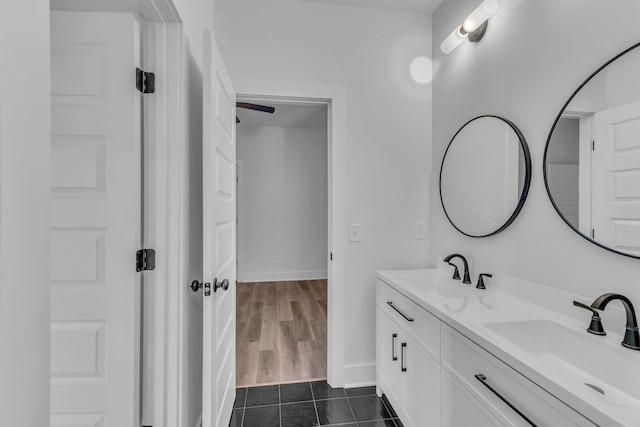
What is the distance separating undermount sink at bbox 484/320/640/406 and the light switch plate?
1.11 meters

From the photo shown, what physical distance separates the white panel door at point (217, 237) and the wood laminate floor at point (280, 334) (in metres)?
0.51

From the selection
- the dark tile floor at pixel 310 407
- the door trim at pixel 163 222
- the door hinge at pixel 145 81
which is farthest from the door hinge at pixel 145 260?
the dark tile floor at pixel 310 407

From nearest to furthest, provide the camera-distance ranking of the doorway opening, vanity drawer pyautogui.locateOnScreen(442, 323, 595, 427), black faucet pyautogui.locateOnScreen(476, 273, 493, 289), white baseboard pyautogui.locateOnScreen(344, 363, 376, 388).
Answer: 1. vanity drawer pyautogui.locateOnScreen(442, 323, 595, 427)
2. black faucet pyautogui.locateOnScreen(476, 273, 493, 289)
3. white baseboard pyautogui.locateOnScreen(344, 363, 376, 388)
4. the doorway opening

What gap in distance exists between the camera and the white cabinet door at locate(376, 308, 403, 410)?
1839 mm

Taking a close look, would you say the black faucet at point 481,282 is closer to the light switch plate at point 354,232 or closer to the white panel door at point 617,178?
the white panel door at point 617,178

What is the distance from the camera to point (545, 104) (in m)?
1.43

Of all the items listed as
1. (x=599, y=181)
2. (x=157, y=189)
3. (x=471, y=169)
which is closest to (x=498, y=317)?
(x=599, y=181)

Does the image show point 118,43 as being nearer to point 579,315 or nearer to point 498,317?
point 498,317

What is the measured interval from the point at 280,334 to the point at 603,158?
9.24 feet

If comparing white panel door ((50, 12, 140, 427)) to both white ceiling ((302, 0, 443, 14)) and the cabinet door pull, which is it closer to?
the cabinet door pull

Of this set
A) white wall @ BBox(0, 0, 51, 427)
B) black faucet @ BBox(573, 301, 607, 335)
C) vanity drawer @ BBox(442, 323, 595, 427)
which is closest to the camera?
white wall @ BBox(0, 0, 51, 427)

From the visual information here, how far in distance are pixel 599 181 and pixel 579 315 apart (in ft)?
1.73

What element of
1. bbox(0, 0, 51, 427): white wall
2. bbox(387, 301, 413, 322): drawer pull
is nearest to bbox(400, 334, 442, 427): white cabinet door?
bbox(387, 301, 413, 322): drawer pull

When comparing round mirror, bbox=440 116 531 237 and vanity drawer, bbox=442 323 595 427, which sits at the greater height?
round mirror, bbox=440 116 531 237
